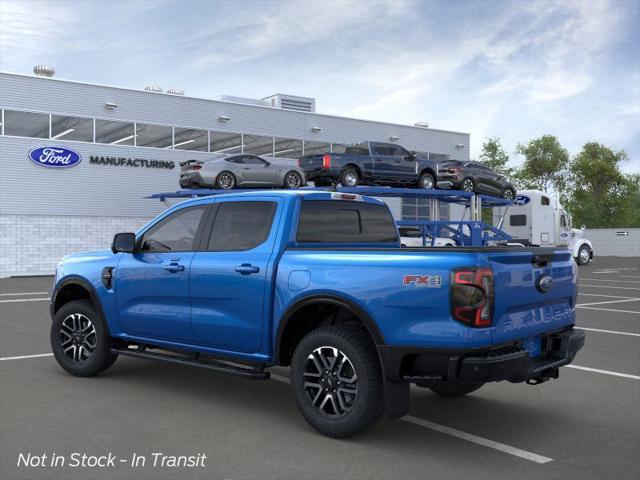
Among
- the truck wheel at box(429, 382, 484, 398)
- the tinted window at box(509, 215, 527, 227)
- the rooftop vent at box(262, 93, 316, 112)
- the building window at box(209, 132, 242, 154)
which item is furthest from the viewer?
the rooftop vent at box(262, 93, 316, 112)

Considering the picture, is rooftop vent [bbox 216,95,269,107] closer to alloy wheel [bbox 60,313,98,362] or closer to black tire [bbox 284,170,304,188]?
black tire [bbox 284,170,304,188]

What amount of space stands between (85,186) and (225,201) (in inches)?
954

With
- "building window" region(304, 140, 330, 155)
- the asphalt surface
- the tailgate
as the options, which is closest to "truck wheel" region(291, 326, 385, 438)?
the asphalt surface

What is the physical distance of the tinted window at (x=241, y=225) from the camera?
5.80 m

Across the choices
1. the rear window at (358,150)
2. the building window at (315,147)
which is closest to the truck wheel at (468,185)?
the rear window at (358,150)

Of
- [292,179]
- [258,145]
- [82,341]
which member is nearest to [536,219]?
[292,179]

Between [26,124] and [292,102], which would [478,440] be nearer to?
[26,124]

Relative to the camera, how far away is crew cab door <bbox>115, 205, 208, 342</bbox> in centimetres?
618

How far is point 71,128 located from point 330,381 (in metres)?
26.0

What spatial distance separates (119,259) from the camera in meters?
6.89

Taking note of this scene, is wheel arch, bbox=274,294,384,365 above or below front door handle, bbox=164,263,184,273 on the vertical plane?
below

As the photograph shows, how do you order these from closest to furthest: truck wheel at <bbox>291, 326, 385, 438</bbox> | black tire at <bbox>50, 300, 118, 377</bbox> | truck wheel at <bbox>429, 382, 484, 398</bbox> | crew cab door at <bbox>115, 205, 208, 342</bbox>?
truck wheel at <bbox>291, 326, 385, 438</bbox>
truck wheel at <bbox>429, 382, 484, 398</bbox>
crew cab door at <bbox>115, 205, 208, 342</bbox>
black tire at <bbox>50, 300, 118, 377</bbox>

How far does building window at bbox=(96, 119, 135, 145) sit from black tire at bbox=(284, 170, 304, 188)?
9.47 metres

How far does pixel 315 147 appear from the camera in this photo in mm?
35281
